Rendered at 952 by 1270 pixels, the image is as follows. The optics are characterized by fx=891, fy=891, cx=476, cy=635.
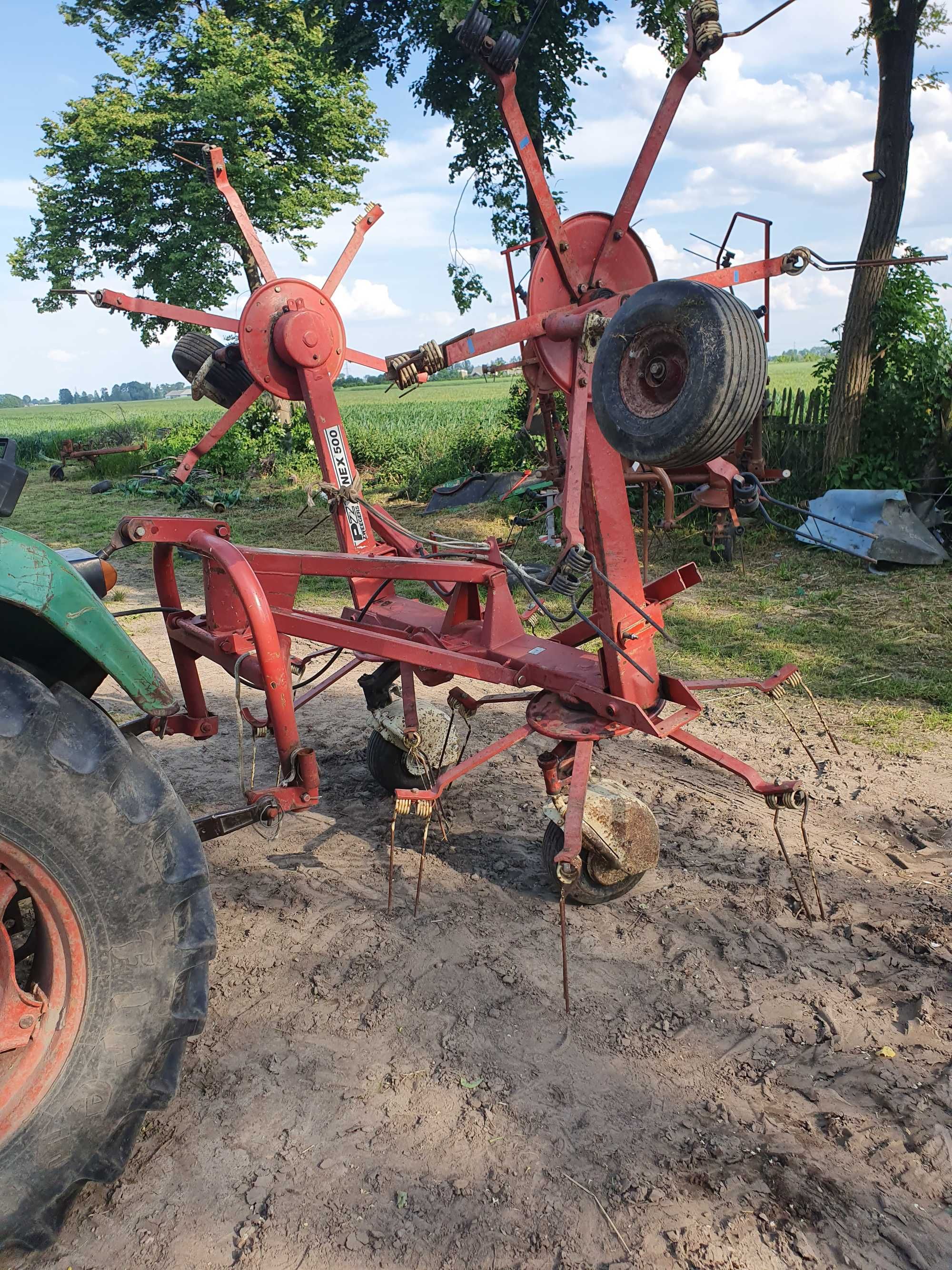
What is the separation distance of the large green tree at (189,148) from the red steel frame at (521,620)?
63.3 feet

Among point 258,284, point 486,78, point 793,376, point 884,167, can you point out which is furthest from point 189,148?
point 793,376

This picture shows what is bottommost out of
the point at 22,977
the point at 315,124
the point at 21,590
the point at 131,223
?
the point at 22,977

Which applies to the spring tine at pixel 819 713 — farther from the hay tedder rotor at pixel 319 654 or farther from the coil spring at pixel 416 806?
the coil spring at pixel 416 806

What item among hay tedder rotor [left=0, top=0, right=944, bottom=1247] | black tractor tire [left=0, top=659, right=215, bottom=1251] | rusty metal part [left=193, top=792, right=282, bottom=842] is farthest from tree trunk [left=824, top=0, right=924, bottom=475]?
black tractor tire [left=0, top=659, right=215, bottom=1251]

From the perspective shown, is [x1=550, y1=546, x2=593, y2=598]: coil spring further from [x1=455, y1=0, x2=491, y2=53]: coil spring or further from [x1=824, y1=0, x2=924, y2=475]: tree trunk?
[x1=824, y1=0, x2=924, y2=475]: tree trunk

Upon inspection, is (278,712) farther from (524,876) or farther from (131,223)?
(131,223)

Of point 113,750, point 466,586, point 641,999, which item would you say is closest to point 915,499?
point 466,586

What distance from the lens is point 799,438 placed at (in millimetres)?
10445

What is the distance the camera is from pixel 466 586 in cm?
381

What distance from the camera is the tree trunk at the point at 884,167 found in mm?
9281

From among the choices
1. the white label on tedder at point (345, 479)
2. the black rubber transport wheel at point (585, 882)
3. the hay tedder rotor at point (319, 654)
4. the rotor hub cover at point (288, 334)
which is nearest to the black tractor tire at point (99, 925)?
the hay tedder rotor at point (319, 654)

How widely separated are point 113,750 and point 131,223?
24.1m

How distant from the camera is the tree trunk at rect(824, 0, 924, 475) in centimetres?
928

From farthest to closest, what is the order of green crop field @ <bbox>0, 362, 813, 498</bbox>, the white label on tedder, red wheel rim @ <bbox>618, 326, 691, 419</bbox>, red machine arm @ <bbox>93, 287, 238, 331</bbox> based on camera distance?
green crop field @ <bbox>0, 362, 813, 498</bbox> < the white label on tedder < red machine arm @ <bbox>93, 287, 238, 331</bbox> < red wheel rim @ <bbox>618, 326, 691, 419</bbox>
